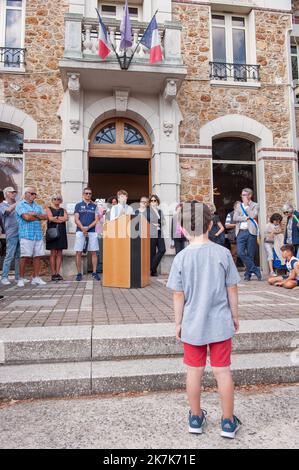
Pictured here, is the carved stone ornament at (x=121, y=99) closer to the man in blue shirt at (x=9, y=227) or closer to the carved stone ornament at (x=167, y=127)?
the carved stone ornament at (x=167, y=127)

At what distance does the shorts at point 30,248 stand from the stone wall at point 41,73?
3.42m

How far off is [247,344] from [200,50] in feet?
30.2

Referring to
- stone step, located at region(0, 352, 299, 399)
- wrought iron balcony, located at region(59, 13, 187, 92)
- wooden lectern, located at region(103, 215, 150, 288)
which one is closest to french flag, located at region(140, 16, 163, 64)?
wrought iron balcony, located at region(59, 13, 187, 92)

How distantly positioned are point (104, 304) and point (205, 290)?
3.12m

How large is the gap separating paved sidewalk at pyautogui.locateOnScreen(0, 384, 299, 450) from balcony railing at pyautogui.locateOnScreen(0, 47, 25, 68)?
9232mm

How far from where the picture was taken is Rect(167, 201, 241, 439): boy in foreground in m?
2.27

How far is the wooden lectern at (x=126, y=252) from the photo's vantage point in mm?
6746

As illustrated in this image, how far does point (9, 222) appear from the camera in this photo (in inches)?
292

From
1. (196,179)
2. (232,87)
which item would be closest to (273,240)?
(196,179)

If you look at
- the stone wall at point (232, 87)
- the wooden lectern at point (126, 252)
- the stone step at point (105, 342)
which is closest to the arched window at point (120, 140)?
the stone wall at point (232, 87)

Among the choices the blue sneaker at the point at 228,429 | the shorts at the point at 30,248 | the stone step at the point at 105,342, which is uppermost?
the shorts at the point at 30,248

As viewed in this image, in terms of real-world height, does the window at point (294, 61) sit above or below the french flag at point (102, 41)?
above
